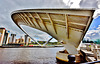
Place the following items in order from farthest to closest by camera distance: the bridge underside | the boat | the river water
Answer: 1. the river water
2. the bridge underside
3. the boat

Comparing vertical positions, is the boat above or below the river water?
above

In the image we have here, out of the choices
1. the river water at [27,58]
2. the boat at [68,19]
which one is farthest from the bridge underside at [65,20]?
the river water at [27,58]

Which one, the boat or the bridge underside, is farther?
the bridge underside

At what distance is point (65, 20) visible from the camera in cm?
616

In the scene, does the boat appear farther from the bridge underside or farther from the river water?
the river water

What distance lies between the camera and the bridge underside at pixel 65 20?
4.90 meters

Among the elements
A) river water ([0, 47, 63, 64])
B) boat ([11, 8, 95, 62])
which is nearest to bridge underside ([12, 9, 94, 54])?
boat ([11, 8, 95, 62])

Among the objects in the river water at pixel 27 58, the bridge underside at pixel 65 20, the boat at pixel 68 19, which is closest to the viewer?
the boat at pixel 68 19

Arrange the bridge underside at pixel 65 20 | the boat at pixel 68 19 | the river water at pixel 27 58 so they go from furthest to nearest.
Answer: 1. the river water at pixel 27 58
2. the bridge underside at pixel 65 20
3. the boat at pixel 68 19

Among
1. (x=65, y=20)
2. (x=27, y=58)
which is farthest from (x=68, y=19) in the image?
(x=27, y=58)

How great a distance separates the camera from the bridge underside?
16.1 ft

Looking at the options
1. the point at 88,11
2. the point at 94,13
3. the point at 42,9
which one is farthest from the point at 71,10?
the point at 42,9

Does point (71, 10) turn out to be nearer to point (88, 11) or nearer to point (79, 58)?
point (88, 11)

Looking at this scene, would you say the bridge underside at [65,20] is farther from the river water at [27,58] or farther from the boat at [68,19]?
the river water at [27,58]
